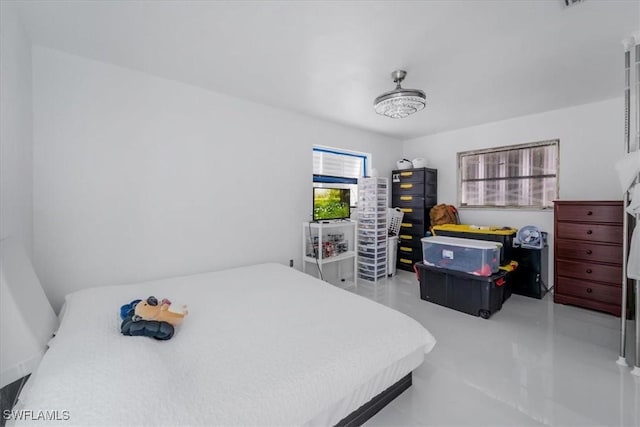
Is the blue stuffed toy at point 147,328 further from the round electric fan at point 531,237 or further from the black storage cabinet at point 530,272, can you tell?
the round electric fan at point 531,237

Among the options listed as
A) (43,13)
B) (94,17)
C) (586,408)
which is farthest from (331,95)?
(586,408)

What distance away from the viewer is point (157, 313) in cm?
142

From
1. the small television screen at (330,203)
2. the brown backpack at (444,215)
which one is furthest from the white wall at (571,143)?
the small television screen at (330,203)

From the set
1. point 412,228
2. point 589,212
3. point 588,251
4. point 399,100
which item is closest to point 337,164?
point 412,228

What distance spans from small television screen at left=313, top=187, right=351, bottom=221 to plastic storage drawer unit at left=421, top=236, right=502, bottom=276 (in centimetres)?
120

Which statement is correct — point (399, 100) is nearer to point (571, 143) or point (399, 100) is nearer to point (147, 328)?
point (147, 328)

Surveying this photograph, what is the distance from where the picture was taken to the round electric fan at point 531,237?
132 inches

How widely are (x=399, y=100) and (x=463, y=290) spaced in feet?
7.02

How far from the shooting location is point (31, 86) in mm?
1938

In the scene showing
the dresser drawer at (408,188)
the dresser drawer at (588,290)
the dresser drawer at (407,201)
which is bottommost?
the dresser drawer at (588,290)

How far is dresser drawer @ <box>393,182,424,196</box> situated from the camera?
14.4 feet

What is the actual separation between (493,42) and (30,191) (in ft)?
11.9

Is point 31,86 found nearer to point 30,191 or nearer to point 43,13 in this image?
point 43,13

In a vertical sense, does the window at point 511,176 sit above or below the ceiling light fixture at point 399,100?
below
